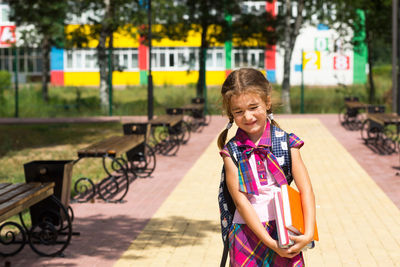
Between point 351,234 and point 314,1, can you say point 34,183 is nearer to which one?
point 351,234

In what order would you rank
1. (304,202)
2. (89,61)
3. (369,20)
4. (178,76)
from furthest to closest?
(89,61) < (178,76) < (369,20) < (304,202)

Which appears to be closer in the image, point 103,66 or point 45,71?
point 103,66

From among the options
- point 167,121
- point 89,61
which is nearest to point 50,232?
point 167,121

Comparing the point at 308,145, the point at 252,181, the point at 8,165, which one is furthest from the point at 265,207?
the point at 308,145

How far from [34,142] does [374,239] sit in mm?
12118

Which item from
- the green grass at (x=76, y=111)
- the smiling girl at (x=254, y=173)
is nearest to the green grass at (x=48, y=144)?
the green grass at (x=76, y=111)

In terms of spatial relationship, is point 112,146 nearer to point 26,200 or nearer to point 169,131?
point 26,200

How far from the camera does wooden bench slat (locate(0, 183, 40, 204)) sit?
628cm

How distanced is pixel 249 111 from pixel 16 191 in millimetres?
3735

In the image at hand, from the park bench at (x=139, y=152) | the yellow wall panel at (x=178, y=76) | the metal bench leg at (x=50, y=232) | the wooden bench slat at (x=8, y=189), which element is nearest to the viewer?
the wooden bench slat at (x=8, y=189)

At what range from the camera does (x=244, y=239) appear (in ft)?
11.3

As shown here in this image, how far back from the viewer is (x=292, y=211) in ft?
10.8

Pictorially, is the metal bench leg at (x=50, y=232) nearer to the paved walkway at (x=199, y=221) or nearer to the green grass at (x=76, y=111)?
the paved walkway at (x=199, y=221)

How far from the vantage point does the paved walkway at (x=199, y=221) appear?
6.71 m
